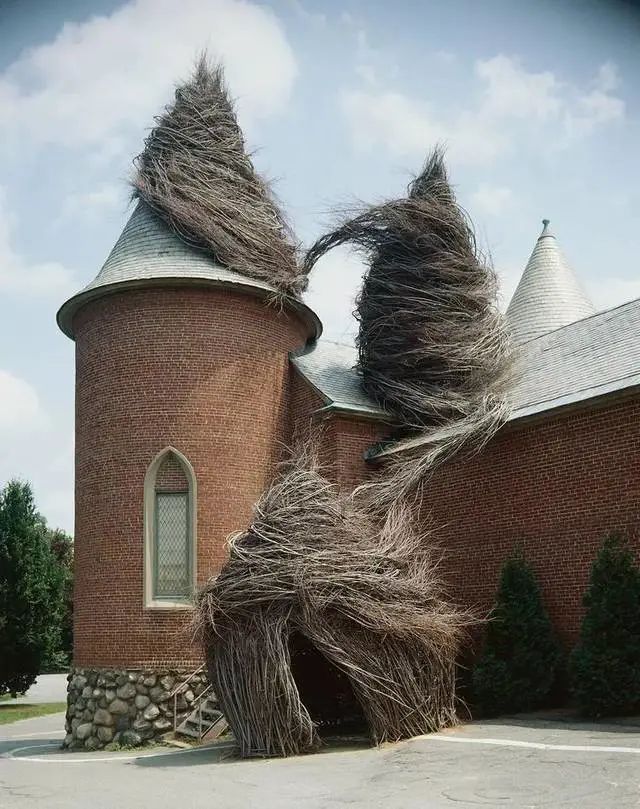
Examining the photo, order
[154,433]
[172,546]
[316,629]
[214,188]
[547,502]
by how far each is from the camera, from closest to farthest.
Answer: [316,629]
[547,502]
[172,546]
[154,433]
[214,188]

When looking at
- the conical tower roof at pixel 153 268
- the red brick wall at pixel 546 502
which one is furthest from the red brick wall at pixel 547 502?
the conical tower roof at pixel 153 268

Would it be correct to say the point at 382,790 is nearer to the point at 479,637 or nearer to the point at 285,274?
the point at 479,637

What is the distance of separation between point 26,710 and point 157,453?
1951 centimetres

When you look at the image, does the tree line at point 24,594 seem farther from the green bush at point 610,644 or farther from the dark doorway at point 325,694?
the green bush at point 610,644

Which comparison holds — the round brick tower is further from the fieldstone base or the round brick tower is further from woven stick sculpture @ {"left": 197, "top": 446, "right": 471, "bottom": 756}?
woven stick sculpture @ {"left": 197, "top": 446, "right": 471, "bottom": 756}

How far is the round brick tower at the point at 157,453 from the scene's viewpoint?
17.9m

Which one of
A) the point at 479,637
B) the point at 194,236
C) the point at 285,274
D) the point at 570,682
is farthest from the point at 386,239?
the point at 570,682

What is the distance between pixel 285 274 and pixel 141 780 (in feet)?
36.9

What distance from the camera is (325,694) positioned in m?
15.9

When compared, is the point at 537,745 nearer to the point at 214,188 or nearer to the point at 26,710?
the point at 214,188

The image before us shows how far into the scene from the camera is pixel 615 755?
422 inches

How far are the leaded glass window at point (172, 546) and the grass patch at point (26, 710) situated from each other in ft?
45.5

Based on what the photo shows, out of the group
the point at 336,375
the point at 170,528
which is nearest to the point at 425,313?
the point at 336,375

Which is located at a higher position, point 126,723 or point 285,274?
point 285,274
